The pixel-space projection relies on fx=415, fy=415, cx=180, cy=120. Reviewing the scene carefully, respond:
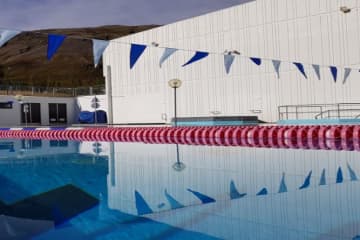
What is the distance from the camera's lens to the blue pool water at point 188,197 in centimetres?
371

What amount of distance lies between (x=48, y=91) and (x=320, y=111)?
22.6 meters

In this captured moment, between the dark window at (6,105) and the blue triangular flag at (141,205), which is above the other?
the dark window at (6,105)

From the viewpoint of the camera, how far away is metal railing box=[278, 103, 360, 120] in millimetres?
18094

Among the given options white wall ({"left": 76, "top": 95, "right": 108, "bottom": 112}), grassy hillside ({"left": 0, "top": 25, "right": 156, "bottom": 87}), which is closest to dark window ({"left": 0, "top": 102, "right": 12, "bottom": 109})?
white wall ({"left": 76, "top": 95, "right": 108, "bottom": 112})

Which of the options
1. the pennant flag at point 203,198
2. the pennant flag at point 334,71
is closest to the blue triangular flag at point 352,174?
the pennant flag at point 203,198

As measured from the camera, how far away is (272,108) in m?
20.8

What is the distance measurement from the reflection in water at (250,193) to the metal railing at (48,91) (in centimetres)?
2386

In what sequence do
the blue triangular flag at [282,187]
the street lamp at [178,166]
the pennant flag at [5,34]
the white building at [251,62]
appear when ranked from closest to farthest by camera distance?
the blue triangular flag at [282,187]
the street lamp at [178,166]
the pennant flag at [5,34]
the white building at [251,62]

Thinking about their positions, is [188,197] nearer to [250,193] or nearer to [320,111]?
[250,193]

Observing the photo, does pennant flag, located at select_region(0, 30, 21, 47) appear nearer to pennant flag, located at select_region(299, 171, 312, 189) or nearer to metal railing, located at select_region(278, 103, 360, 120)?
pennant flag, located at select_region(299, 171, 312, 189)

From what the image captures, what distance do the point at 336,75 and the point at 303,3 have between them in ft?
12.5

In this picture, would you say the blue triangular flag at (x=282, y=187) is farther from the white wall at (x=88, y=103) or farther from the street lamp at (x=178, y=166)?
the white wall at (x=88, y=103)

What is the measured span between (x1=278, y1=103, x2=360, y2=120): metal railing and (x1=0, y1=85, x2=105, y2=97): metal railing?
15.7 meters

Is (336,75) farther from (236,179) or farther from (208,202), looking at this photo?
(208,202)
